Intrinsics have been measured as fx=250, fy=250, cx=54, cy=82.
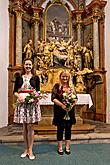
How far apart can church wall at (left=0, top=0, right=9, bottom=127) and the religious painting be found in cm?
161

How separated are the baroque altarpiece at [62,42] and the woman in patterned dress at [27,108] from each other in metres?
3.63

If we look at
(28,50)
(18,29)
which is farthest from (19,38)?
(28,50)

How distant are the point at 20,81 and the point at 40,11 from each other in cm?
507

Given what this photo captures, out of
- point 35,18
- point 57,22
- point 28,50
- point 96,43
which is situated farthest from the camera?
point 57,22

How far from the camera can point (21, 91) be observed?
3721 millimetres

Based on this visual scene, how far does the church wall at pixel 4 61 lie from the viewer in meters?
7.05

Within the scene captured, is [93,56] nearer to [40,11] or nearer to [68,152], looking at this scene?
[40,11]

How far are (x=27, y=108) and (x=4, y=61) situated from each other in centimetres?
380

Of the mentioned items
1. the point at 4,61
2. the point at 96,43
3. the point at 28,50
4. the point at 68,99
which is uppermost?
the point at 96,43

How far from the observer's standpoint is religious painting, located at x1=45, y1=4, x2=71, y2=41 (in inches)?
332

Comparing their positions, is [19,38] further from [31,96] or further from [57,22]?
[31,96]

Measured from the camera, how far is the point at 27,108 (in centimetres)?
367

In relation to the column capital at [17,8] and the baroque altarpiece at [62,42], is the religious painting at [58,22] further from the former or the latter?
the column capital at [17,8]

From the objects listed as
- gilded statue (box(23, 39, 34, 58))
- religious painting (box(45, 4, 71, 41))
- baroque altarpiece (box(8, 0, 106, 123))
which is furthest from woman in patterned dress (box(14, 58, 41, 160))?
religious painting (box(45, 4, 71, 41))
